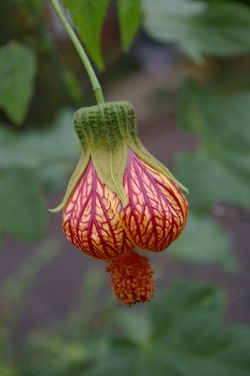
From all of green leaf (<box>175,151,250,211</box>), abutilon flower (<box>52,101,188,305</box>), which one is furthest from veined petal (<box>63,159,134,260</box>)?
green leaf (<box>175,151,250,211</box>)

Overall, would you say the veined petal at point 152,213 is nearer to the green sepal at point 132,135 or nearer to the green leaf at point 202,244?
the green sepal at point 132,135

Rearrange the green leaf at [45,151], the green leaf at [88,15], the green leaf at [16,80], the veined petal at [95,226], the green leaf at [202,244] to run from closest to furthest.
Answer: the veined petal at [95,226], the green leaf at [88,15], the green leaf at [16,80], the green leaf at [45,151], the green leaf at [202,244]

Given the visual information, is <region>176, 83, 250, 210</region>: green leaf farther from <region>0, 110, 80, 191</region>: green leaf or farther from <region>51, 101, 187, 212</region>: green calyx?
<region>51, 101, 187, 212</region>: green calyx

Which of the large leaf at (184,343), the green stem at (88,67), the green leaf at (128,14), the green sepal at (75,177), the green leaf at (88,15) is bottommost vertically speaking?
the large leaf at (184,343)

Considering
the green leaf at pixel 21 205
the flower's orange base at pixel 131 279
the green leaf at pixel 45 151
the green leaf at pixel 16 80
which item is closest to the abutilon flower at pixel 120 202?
the flower's orange base at pixel 131 279

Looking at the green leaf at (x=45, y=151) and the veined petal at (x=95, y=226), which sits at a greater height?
the green leaf at (x=45, y=151)

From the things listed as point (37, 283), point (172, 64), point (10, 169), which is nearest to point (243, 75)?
point (172, 64)
